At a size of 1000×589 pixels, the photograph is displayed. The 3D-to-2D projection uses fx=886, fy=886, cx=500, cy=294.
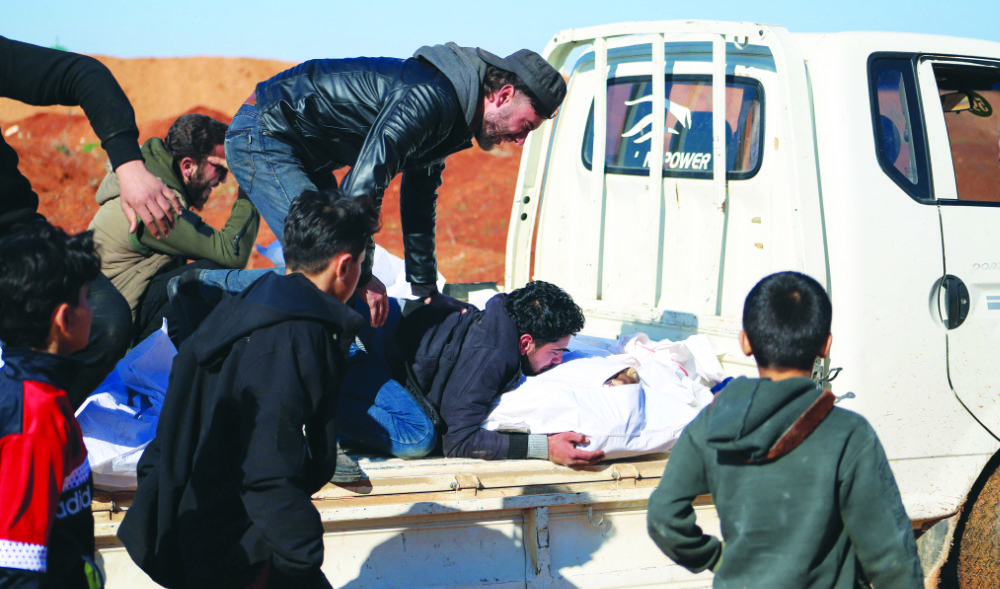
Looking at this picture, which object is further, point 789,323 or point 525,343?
point 525,343

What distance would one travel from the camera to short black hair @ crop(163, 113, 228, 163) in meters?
3.96

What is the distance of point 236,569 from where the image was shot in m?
2.05

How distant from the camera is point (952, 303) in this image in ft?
10.7

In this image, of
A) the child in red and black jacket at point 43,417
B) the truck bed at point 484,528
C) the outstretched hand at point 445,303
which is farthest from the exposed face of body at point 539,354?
the child in red and black jacket at point 43,417

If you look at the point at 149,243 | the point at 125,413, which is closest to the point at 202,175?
the point at 149,243

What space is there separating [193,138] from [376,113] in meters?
1.18

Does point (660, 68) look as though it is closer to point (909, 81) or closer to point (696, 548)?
point (909, 81)

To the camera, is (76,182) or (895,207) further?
(76,182)

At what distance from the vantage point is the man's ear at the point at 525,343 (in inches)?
138

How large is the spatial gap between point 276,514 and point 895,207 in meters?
2.50

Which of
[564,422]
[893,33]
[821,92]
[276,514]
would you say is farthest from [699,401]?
[276,514]

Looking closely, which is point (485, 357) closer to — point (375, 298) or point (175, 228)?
point (375, 298)

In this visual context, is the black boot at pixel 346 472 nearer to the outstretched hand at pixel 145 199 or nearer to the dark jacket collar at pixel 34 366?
the outstretched hand at pixel 145 199

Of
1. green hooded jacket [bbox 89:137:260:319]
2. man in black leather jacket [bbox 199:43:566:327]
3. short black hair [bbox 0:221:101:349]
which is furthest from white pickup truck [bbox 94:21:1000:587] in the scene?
green hooded jacket [bbox 89:137:260:319]
